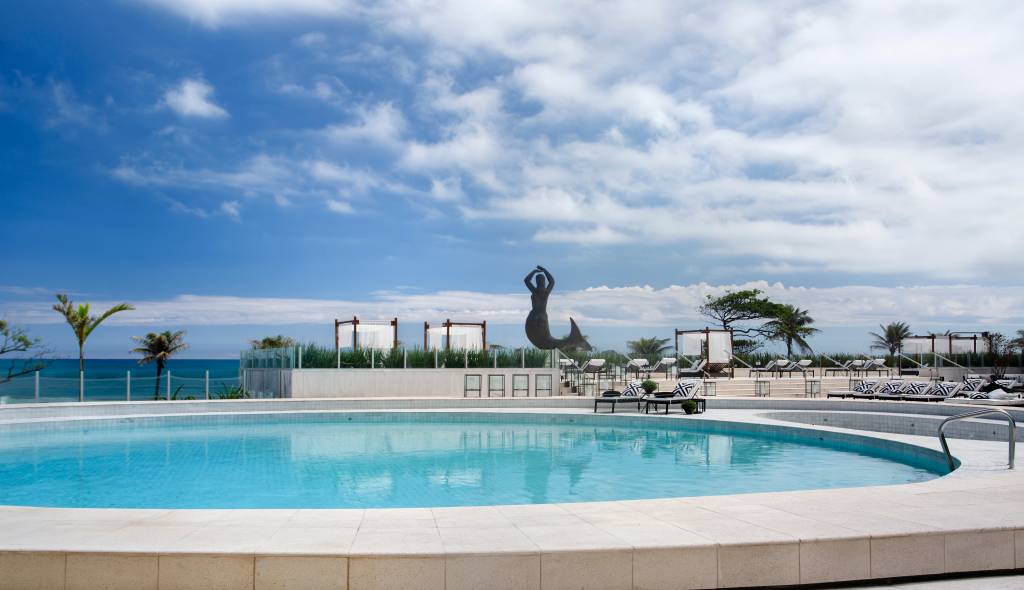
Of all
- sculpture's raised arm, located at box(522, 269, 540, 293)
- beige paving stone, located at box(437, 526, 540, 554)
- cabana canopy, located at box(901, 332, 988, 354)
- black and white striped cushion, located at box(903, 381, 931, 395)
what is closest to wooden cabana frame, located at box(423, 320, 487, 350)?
sculpture's raised arm, located at box(522, 269, 540, 293)

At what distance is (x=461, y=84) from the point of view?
21.3 metres

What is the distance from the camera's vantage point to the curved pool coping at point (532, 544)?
415 cm

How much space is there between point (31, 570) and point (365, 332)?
17.8 metres

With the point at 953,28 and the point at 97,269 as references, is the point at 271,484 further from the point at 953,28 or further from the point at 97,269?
the point at 97,269

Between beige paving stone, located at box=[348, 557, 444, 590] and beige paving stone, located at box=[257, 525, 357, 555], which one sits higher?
beige paving stone, located at box=[257, 525, 357, 555]

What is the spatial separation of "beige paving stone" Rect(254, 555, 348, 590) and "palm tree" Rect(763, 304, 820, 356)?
44.3 metres

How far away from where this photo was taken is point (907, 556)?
179 inches

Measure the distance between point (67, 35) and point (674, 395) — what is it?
20036mm

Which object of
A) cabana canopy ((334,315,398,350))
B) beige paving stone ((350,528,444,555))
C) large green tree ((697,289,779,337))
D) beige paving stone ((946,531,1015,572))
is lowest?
beige paving stone ((946,531,1015,572))

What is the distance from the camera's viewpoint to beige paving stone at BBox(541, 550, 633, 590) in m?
4.19

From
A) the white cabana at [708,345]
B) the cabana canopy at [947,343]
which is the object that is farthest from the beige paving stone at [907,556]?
the cabana canopy at [947,343]

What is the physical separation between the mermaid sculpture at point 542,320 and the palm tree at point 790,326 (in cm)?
2778

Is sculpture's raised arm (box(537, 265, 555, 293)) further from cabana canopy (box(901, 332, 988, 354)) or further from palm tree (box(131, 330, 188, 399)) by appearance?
cabana canopy (box(901, 332, 988, 354))

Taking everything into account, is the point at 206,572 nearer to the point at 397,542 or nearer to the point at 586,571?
the point at 397,542
